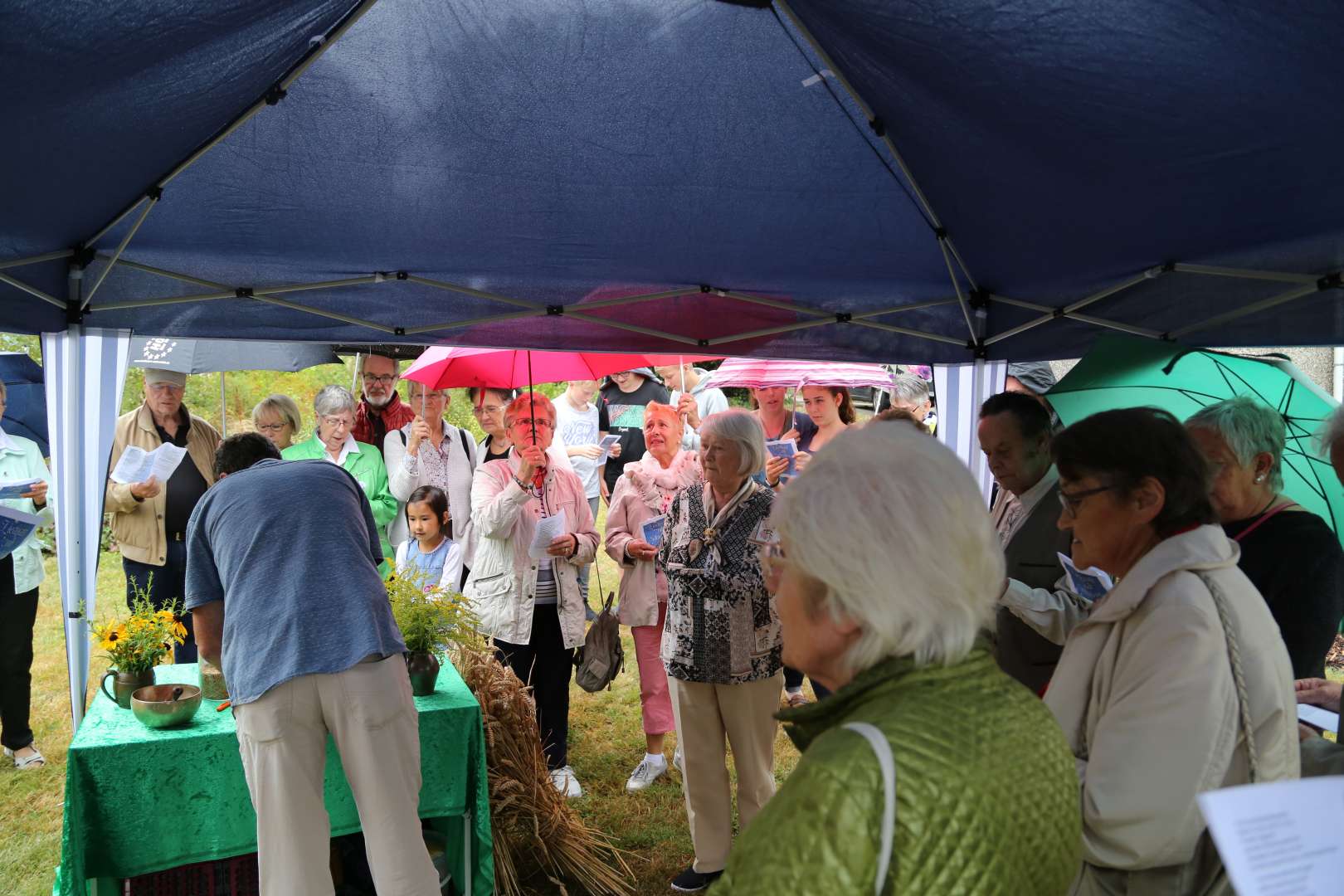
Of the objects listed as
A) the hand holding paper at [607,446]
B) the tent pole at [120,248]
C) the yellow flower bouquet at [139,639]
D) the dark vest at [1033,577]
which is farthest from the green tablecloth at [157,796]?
the hand holding paper at [607,446]

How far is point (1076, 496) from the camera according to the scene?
1.83 metres

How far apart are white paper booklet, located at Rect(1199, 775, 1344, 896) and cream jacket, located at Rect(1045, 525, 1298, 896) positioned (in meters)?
0.66

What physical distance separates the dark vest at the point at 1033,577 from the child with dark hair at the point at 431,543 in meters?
2.80

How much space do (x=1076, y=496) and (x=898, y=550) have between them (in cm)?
89

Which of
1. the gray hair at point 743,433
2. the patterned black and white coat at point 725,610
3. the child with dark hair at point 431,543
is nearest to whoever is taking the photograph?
the patterned black and white coat at point 725,610

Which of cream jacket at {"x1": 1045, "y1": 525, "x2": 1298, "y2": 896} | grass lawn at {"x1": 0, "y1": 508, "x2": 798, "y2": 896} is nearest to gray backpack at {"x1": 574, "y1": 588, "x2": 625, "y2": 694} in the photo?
grass lawn at {"x1": 0, "y1": 508, "x2": 798, "y2": 896}

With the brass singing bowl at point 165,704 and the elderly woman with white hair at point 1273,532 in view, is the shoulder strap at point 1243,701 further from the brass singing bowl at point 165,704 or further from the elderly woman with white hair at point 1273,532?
the brass singing bowl at point 165,704

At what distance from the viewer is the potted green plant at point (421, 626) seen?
3.33 m

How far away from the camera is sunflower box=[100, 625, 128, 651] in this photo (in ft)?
10.1

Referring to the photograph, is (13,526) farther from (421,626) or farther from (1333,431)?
(1333,431)

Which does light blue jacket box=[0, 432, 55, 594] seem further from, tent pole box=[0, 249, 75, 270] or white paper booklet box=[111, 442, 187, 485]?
tent pole box=[0, 249, 75, 270]

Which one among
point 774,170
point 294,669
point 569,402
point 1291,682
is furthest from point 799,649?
point 569,402

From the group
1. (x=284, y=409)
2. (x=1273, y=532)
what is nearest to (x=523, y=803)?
(x=284, y=409)

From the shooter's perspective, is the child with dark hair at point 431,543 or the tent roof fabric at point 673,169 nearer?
the tent roof fabric at point 673,169
